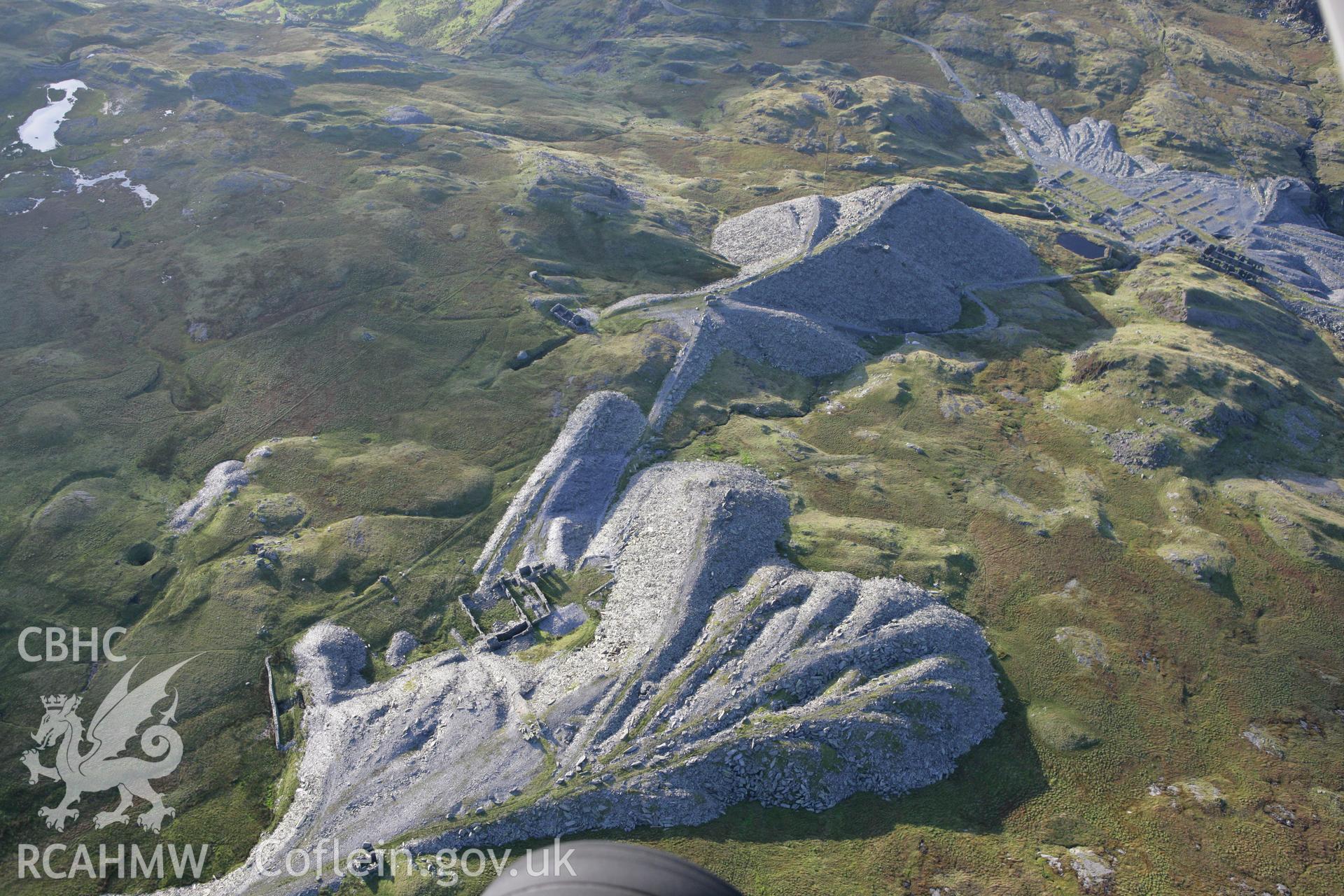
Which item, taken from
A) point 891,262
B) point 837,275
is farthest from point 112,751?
point 891,262

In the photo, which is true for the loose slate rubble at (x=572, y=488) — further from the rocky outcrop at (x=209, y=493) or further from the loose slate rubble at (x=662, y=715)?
the rocky outcrop at (x=209, y=493)

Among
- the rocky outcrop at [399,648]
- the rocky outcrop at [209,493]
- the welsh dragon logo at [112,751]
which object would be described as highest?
the rocky outcrop at [209,493]

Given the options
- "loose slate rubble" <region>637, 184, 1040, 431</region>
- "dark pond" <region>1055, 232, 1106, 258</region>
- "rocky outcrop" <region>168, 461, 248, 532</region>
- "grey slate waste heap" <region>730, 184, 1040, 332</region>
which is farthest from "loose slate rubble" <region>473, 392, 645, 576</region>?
"dark pond" <region>1055, 232, 1106, 258</region>

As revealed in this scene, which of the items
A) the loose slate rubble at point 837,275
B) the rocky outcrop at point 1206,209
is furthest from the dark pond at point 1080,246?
the loose slate rubble at point 837,275

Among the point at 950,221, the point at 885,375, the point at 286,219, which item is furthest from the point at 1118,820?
the point at 286,219

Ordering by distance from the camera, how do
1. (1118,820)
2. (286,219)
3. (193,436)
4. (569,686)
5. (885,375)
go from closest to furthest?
1. (1118,820)
2. (569,686)
3. (193,436)
4. (885,375)
5. (286,219)

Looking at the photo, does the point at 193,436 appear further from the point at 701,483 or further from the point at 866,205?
the point at 866,205

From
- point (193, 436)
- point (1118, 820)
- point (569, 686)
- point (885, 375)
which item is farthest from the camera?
point (885, 375)

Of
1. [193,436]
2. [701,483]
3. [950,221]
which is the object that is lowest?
[193,436]
